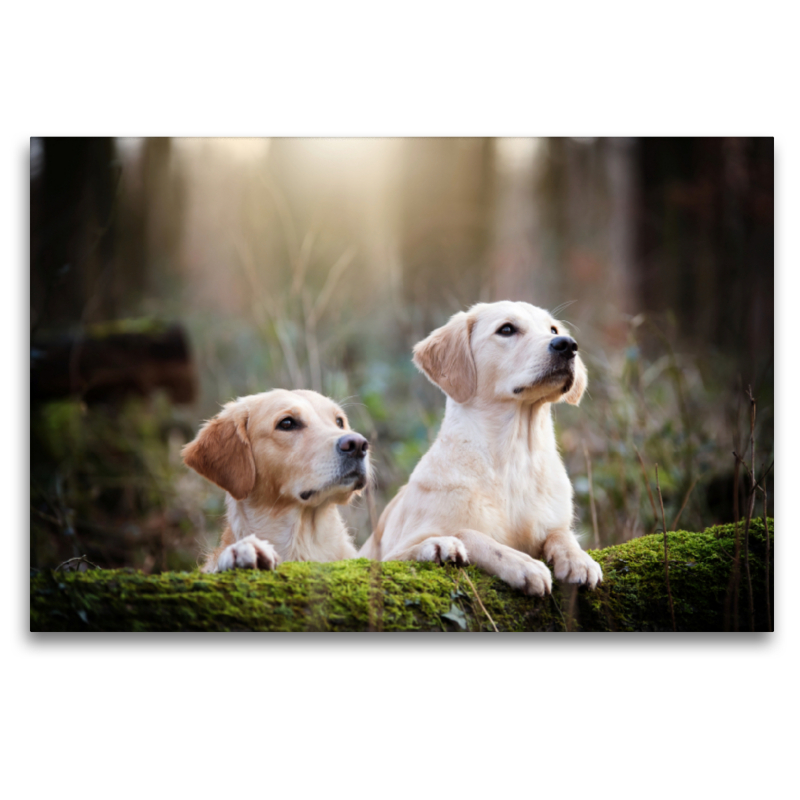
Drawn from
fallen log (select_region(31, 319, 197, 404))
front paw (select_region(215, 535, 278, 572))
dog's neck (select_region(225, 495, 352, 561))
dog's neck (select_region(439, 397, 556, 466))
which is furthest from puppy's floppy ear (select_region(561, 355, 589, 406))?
fallen log (select_region(31, 319, 197, 404))

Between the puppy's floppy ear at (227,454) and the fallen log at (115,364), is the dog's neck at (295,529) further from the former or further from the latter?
the fallen log at (115,364)

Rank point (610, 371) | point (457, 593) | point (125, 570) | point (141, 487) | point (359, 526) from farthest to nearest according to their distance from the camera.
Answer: point (141, 487)
point (610, 371)
point (359, 526)
point (125, 570)
point (457, 593)

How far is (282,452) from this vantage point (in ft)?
9.19

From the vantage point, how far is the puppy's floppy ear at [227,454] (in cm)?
285

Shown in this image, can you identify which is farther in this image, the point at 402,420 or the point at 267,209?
the point at 402,420

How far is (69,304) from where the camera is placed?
327 cm

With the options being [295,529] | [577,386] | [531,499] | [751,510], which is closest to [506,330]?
[577,386]

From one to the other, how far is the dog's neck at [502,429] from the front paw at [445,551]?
0.42 meters

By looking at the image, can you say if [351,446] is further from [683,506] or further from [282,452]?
[683,506]

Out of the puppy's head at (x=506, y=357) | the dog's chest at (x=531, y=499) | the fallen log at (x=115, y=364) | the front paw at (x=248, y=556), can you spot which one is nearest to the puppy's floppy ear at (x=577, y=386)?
the puppy's head at (x=506, y=357)
